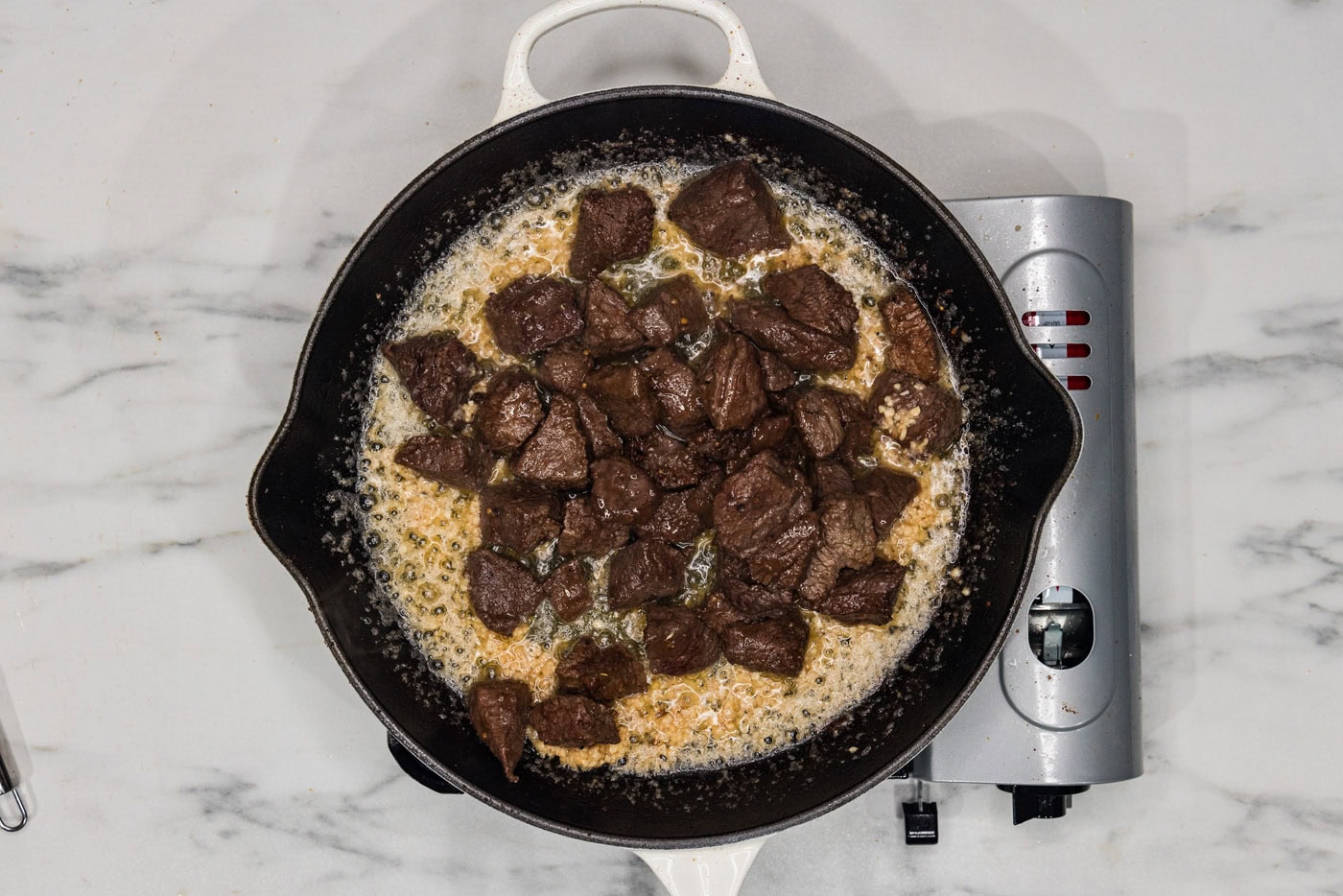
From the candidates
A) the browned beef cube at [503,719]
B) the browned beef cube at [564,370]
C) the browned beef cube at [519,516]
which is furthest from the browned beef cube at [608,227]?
the browned beef cube at [503,719]

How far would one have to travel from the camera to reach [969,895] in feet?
9.63

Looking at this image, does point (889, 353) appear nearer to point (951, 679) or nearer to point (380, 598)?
point (951, 679)

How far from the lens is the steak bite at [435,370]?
2615 mm

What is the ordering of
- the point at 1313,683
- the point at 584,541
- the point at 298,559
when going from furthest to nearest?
the point at 1313,683 < the point at 584,541 < the point at 298,559

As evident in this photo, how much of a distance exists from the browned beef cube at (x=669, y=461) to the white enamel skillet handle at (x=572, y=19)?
35.9 inches

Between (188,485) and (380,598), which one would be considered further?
(188,485)

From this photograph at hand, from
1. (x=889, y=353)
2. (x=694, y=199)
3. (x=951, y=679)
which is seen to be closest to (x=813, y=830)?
(x=951, y=679)

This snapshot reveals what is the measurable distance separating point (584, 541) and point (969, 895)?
160cm

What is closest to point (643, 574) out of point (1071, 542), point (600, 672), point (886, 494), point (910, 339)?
point (600, 672)

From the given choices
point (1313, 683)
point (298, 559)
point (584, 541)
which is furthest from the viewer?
point (1313, 683)

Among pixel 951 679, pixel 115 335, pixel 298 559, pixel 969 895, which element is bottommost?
pixel 969 895

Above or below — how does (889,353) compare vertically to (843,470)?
above

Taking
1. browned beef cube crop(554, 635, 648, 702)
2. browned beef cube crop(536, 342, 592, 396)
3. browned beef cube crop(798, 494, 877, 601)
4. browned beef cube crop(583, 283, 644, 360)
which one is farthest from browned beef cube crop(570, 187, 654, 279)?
browned beef cube crop(554, 635, 648, 702)

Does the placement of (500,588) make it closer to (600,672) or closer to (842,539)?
(600,672)
